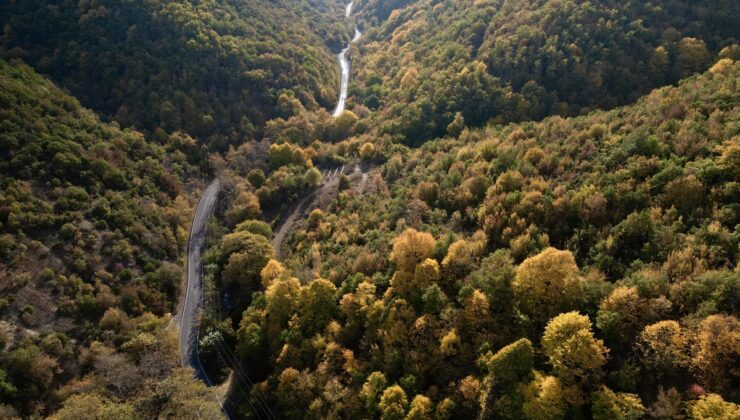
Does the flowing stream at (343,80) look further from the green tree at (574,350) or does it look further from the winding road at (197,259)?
the green tree at (574,350)

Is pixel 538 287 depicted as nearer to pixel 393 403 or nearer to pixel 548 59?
pixel 393 403

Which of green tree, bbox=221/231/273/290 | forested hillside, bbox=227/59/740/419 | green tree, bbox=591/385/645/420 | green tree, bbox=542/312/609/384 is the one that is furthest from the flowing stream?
green tree, bbox=591/385/645/420

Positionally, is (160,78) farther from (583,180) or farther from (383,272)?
(583,180)

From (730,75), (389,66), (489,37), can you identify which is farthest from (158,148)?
(730,75)

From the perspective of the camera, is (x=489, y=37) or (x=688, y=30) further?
(x=489, y=37)

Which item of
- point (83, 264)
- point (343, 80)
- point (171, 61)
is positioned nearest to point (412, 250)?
point (83, 264)

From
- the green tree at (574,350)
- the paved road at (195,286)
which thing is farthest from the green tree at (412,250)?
the paved road at (195,286)
